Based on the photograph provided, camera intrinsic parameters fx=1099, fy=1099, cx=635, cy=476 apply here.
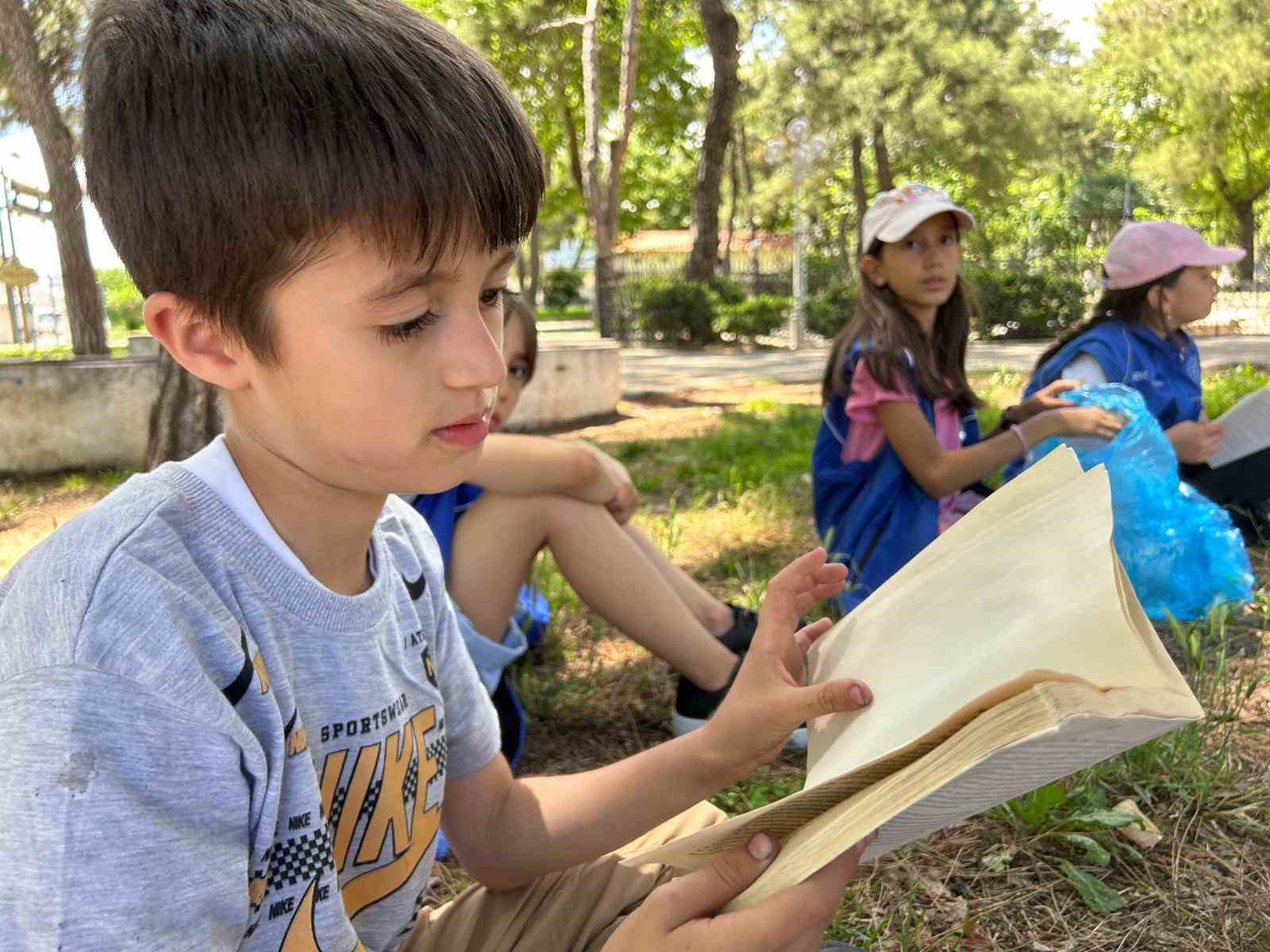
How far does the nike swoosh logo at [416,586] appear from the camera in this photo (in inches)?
47.6

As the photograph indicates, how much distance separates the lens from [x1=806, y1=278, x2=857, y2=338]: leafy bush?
15.6 metres

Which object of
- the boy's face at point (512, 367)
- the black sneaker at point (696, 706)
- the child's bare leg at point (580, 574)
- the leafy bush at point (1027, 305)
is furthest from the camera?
the leafy bush at point (1027, 305)

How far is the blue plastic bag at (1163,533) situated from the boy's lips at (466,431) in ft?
7.46

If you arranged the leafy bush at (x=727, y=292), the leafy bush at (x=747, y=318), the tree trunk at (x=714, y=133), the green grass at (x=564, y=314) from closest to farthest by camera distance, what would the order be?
the tree trunk at (x=714, y=133) < the leafy bush at (x=747, y=318) < the leafy bush at (x=727, y=292) < the green grass at (x=564, y=314)

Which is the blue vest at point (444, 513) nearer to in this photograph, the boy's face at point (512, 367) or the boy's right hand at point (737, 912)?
the boy's face at point (512, 367)

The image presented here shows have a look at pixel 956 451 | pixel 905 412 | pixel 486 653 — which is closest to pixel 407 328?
pixel 486 653

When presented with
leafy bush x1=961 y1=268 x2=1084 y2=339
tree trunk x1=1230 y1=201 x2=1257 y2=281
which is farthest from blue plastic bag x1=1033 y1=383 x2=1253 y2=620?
tree trunk x1=1230 y1=201 x2=1257 y2=281

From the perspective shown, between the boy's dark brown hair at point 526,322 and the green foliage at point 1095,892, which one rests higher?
the boy's dark brown hair at point 526,322

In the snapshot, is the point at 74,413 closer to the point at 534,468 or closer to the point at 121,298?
the point at 121,298

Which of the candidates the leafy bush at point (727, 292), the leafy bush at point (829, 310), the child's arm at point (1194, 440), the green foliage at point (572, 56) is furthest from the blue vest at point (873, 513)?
the green foliage at point (572, 56)

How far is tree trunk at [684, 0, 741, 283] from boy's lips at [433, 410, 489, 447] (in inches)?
496

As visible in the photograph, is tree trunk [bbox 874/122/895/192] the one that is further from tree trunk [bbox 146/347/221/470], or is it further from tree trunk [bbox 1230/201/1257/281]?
tree trunk [bbox 146/347/221/470]

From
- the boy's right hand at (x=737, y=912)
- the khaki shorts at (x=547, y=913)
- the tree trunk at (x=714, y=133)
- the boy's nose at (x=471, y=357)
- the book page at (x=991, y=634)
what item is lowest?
the khaki shorts at (x=547, y=913)

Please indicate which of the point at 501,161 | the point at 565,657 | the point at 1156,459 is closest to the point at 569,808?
the point at 501,161
